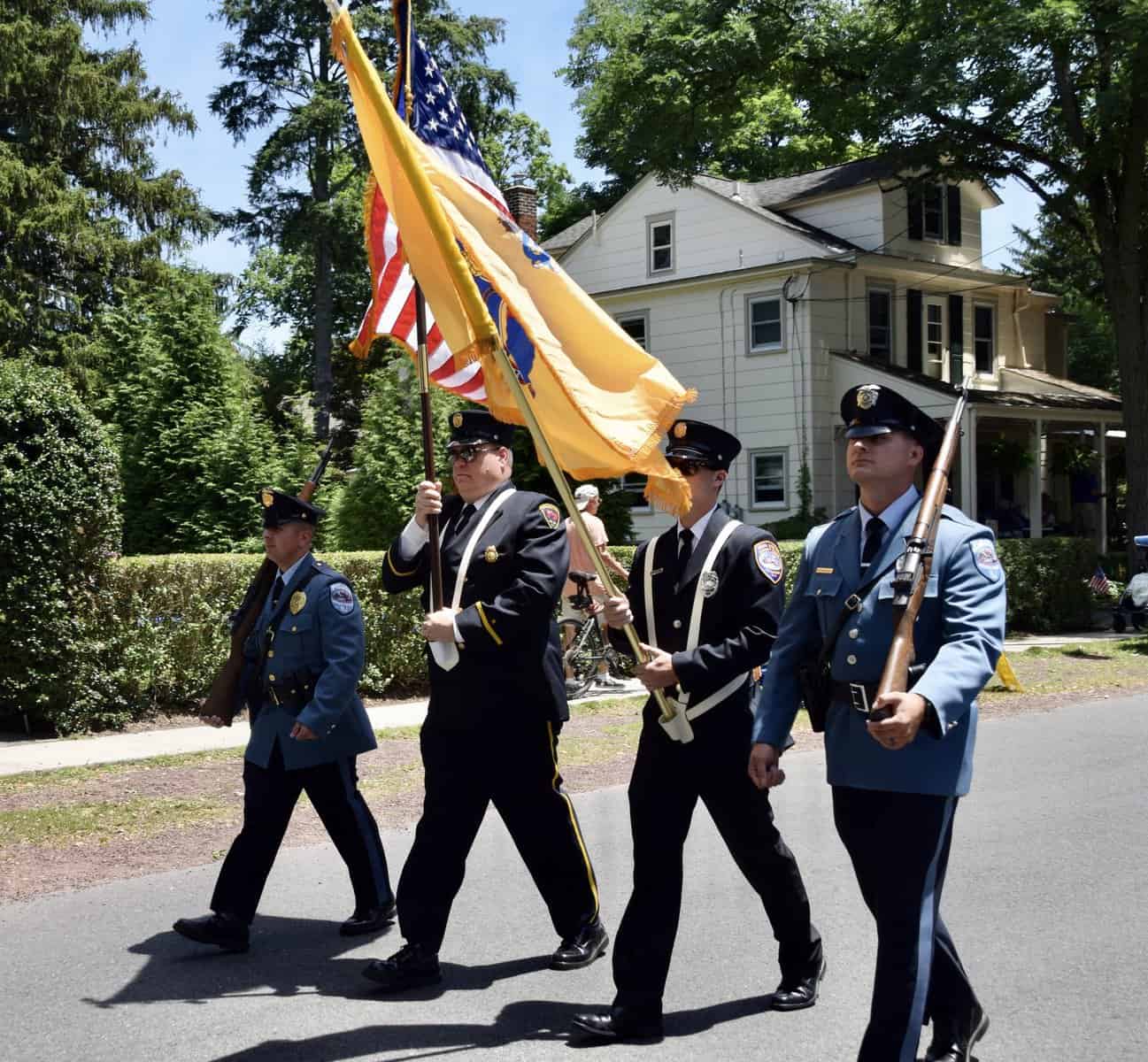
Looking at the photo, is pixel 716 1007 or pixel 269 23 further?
pixel 269 23

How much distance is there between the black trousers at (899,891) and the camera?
3.90 metres

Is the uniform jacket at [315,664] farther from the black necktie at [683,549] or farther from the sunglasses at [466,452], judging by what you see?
the black necktie at [683,549]

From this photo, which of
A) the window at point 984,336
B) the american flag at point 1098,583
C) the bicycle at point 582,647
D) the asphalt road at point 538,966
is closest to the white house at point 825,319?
the window at point 984,336

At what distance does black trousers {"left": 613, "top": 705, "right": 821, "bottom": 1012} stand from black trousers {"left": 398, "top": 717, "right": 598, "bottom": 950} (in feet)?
1.83

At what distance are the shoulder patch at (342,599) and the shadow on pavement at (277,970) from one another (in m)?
1.43

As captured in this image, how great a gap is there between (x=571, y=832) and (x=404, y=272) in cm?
263

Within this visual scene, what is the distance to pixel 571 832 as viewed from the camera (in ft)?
18.1

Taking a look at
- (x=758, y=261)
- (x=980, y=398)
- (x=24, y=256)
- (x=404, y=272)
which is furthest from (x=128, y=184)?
(x=404, y=272)

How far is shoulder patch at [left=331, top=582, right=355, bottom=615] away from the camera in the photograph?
19.7ft

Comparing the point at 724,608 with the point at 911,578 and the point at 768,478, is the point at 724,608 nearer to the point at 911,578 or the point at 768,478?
the point at 911,578

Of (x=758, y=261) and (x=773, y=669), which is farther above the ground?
(x=758, y=261)

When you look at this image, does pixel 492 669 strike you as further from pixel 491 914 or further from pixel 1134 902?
pixel 1134 902

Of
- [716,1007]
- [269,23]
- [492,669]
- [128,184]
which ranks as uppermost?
[269,23]

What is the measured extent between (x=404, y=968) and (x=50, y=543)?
732 centimetres
